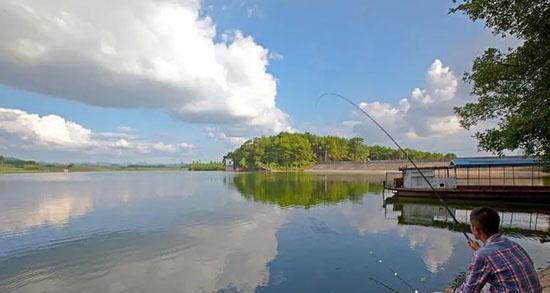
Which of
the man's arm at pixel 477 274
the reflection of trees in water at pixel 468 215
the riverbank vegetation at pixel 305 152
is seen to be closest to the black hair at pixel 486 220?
the man's arm at pixel 477 274

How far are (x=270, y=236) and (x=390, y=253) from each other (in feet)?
24.3

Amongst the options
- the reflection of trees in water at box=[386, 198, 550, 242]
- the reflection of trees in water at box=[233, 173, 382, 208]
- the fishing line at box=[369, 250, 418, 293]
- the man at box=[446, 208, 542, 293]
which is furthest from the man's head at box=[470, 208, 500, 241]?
the reflection of trees in water at box=[233, 173, 382, 208]

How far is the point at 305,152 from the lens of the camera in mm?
146750

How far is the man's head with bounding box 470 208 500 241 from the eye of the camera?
411 cm

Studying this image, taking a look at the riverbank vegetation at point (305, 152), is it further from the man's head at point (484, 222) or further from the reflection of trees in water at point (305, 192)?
the man's head at point (484, 222)

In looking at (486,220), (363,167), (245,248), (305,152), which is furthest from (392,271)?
(305,152)

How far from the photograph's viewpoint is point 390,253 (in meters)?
16.8

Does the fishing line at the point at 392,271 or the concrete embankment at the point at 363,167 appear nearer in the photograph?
the fishing line at the point at 392,271

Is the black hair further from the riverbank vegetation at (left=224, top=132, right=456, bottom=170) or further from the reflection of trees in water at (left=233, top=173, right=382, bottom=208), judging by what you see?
the riverbank vegetation at (left=224, top=132, right=456, bottom=170)

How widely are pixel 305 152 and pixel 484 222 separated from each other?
143 m

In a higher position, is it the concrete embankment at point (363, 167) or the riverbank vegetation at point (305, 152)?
the riverbank vegetation at point (305, 152)

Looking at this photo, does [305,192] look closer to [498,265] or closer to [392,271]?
[392,271]

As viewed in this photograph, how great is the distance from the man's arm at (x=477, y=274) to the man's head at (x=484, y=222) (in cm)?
30

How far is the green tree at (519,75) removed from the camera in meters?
11.4
